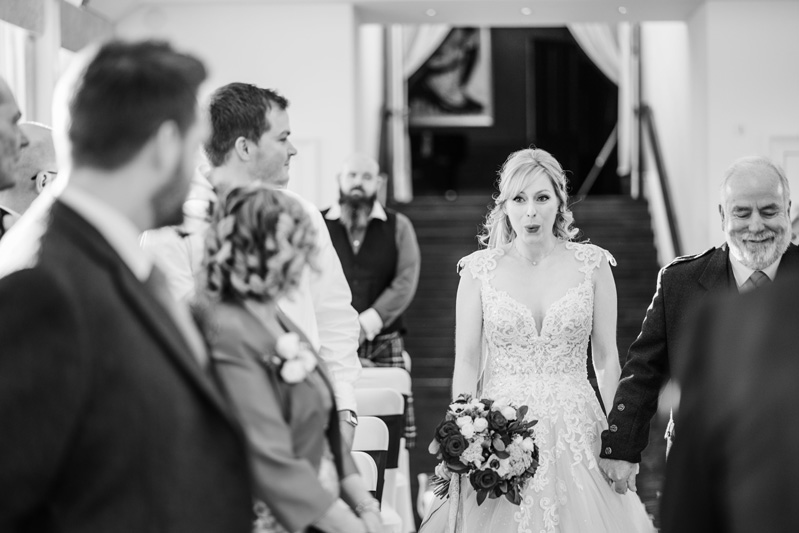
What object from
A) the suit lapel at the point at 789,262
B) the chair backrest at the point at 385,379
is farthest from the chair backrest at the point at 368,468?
the chair backrest at the point at 385,379

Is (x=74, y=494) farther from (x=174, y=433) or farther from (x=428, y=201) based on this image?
(x=428, y=201)

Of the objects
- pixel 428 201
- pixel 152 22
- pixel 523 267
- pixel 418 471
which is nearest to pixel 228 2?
pixel 152 22

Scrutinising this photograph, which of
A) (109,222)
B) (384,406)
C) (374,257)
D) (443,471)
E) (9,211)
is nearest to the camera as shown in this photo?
(109,222)

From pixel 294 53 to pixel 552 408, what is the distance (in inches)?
305

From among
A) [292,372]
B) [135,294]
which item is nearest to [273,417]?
[292,372]

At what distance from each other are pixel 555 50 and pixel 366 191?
525 inches

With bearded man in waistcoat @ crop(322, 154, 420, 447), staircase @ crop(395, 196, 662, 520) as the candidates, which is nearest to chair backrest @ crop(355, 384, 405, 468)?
bearded man in waistcoat @ crop(322, 154, 420, 447)

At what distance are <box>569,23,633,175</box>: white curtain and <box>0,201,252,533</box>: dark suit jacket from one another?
14922mm

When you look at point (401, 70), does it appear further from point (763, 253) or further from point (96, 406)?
point (96, 406)

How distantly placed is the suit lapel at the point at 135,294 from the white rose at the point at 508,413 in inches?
84.1

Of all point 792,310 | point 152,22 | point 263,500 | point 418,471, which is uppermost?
point 152,22

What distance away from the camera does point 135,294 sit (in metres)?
1.84

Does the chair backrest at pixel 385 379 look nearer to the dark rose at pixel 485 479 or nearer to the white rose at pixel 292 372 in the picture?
the dark rose at pixel 485 479

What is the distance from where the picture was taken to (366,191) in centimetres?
768
